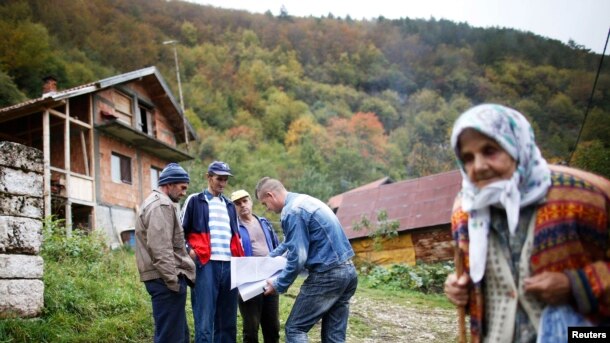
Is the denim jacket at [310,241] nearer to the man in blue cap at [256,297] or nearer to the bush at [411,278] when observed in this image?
the man in blue cap at [256,297]

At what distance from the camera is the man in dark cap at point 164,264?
3986 mm

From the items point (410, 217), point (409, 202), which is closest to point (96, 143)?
point (410, 217)

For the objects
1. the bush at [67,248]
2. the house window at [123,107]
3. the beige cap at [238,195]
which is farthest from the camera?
the house window at [123,107]

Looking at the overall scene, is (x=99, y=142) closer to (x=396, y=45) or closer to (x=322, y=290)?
(x=322, y=290)

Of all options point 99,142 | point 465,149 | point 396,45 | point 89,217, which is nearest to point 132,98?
point 99,142

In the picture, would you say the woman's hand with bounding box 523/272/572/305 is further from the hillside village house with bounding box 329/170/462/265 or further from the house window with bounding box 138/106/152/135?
the house window with bounding box 138/106/152/135

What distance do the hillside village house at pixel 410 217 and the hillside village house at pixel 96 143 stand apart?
899 centimetres

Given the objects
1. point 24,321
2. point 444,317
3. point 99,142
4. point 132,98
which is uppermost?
point 132,98

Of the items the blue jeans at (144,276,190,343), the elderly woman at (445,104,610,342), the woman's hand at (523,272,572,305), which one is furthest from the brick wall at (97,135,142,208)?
the woman's hand at (523,272,572,305)

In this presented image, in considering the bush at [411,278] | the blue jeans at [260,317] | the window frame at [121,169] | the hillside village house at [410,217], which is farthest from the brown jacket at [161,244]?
the window frame at [121,169]

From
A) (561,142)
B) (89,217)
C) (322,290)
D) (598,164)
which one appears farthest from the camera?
(561,142)

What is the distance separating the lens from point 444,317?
27.6 ft

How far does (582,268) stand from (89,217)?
16.9m

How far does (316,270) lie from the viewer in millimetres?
3809
